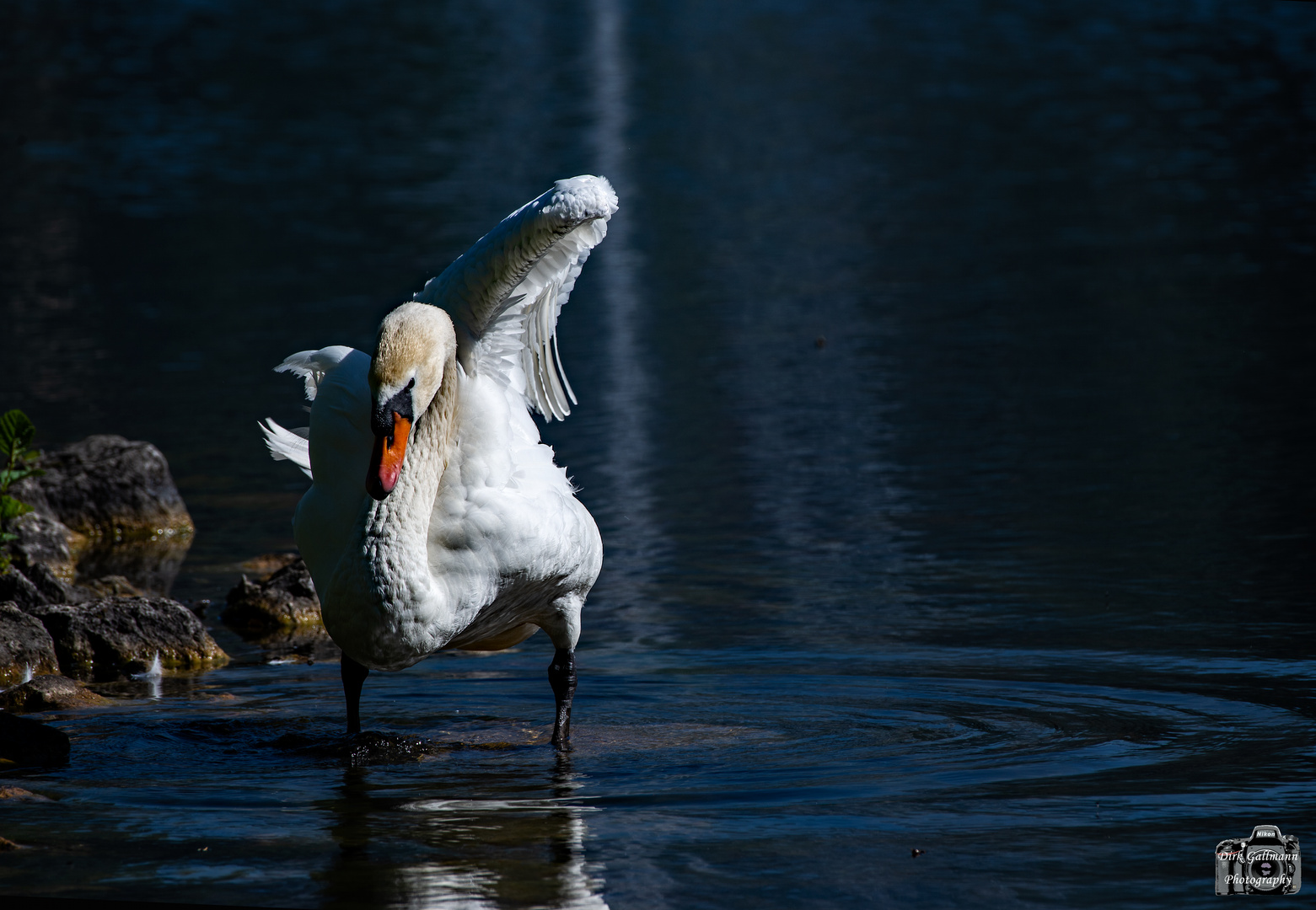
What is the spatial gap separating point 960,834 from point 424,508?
2138 mm

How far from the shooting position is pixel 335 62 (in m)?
51.0

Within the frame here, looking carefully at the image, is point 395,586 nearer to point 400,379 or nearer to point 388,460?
point 388,460

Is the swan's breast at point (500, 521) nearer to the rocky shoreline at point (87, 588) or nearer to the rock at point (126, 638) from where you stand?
the rocky shoreline at point (87, 588)

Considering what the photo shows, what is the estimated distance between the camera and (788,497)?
11.3 meters

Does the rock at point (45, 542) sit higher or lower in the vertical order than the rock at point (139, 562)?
higher

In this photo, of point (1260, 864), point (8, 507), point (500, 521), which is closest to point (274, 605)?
point (8, 507)

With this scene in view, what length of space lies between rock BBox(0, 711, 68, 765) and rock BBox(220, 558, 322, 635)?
2385 mm

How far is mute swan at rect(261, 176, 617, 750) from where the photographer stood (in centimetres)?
641

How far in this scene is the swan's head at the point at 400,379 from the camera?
20.2 feet

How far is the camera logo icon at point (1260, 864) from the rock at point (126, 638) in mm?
4832

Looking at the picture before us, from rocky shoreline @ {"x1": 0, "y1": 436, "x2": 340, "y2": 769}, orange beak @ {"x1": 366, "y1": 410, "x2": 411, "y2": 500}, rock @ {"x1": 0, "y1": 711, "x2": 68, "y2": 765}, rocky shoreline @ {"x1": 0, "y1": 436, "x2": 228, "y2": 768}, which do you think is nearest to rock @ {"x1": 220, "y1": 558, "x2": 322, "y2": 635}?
rocky shoreline @ {"x1": 0, "y1": 436, "x2": 340, "y2": 769}

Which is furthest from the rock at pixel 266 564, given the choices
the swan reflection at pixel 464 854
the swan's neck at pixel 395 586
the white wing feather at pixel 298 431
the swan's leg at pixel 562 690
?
the swan reflection at pixel 464 854

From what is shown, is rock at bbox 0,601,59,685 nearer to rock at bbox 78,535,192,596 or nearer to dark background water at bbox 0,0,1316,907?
dark background water at bbox 0,0,1316,907

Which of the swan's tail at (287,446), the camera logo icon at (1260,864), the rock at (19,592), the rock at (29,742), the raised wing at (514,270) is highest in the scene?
the raised wing at (514,270)
